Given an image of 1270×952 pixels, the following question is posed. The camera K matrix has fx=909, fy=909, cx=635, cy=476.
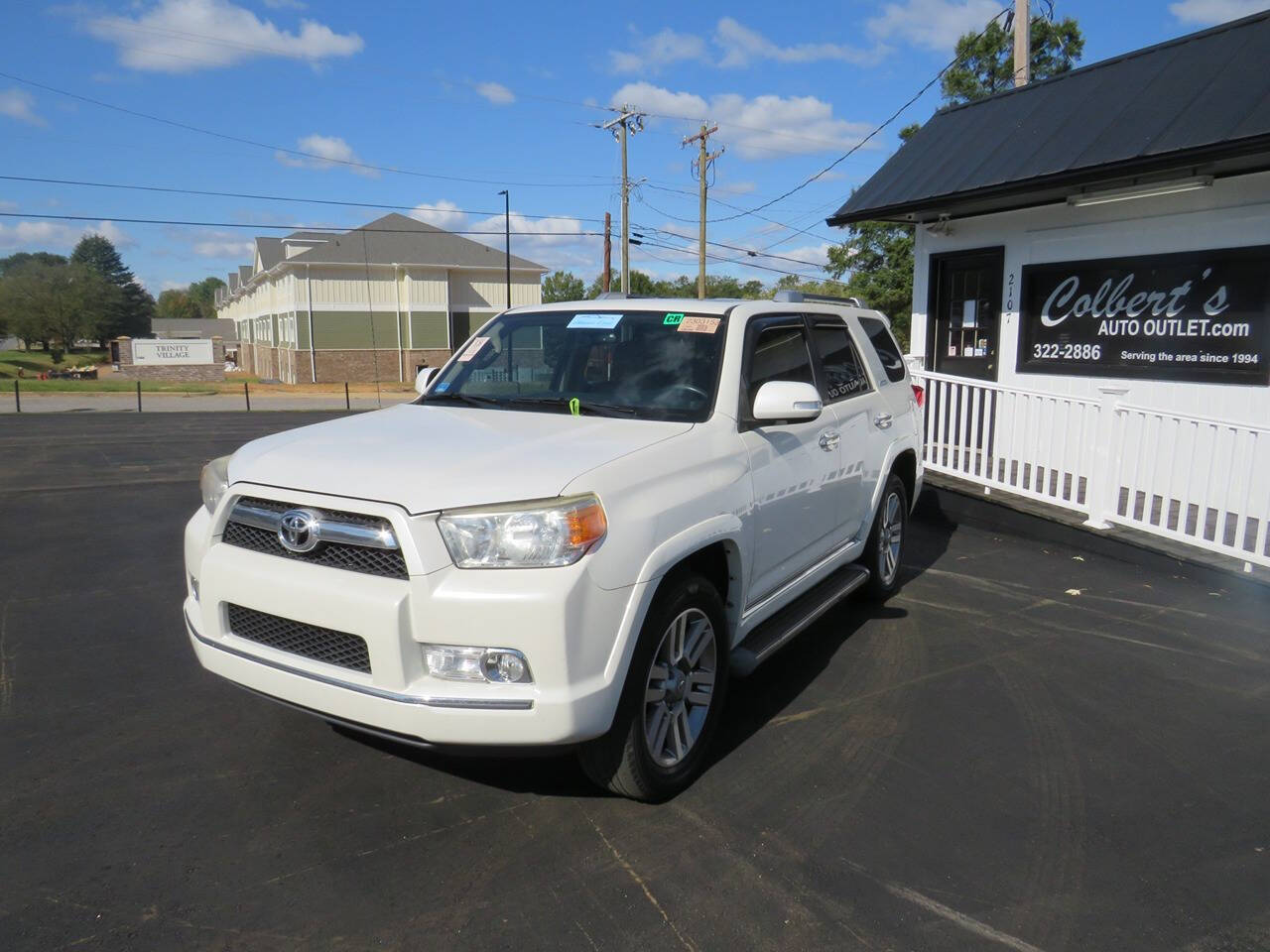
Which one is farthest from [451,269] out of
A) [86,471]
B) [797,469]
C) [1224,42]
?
[797,469]

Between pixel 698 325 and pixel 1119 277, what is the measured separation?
6.95 m

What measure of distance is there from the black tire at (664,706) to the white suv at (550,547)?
0.03 ft

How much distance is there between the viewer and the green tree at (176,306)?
148625 millimetres

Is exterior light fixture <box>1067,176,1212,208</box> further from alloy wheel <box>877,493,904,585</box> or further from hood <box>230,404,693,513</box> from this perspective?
hood <box>230,404,693,513</box>

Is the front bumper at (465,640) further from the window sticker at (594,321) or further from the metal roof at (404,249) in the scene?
the metal roof at (404,249)

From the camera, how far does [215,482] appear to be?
11.9 feet

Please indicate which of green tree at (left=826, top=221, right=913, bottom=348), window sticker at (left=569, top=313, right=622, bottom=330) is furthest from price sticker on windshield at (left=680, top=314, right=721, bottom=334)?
green tree at (left=826, top=221, right=913, bottom=348)

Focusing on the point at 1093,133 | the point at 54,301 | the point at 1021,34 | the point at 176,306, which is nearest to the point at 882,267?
the point at 1021,34

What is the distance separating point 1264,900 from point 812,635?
273 cm

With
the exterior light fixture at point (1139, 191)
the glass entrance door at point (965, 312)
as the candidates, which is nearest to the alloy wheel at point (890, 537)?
the exterior light fixture at point (1139, 191)

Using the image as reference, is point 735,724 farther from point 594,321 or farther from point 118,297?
point 118,297

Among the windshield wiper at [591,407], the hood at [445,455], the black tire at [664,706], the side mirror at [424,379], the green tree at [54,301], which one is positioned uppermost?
the green tree at [54,301]

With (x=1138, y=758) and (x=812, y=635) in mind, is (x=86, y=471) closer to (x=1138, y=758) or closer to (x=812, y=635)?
(x=812, y=635)

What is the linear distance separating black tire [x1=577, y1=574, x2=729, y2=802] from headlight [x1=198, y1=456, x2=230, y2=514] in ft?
5.56
